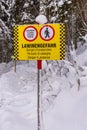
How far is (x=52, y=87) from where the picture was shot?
12.4 m

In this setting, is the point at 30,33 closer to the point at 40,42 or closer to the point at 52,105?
the point at 40,42

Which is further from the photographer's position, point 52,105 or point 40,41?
point 52,105

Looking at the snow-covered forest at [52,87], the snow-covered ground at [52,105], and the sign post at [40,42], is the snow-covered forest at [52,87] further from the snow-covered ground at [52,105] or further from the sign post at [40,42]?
the sign post at [40,42]

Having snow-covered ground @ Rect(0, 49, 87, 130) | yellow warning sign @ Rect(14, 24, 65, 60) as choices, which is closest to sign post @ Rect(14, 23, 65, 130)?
yellow warning sign @ Rect(14, 24, 65, 60)

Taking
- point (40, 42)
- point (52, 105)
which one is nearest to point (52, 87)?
point (52, 105)

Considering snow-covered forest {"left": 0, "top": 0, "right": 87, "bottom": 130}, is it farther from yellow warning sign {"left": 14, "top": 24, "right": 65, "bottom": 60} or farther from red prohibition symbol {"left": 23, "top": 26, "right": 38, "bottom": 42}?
red prohibition symbol {"left": 23, "top": 26, "right": 38, "bottom": 42}

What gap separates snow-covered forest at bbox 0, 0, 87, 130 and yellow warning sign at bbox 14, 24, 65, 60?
5.17 ft

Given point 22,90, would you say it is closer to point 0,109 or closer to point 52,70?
point 52,70

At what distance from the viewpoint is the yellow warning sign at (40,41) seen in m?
7.59

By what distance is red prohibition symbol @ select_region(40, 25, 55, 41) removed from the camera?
7.56 meters

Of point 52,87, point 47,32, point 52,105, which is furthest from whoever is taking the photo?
point 52,87

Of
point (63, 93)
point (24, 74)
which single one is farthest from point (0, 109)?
point (24, 74)

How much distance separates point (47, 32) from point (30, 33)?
0.31 metres

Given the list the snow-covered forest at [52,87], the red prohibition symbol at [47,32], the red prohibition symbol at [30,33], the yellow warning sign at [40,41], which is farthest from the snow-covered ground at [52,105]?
the red prohibition symbol at [30,33]
